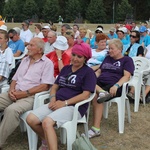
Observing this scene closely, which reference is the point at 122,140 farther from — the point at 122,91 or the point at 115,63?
the point at 115,63

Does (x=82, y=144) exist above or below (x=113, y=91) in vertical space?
below

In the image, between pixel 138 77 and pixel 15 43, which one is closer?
pixel 138 77

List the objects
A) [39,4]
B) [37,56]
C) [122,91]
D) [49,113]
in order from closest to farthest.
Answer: [49,113], [37,56], [122,91], [39,4]

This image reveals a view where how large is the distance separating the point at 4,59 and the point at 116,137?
2.03 m

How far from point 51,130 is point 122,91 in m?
1.47

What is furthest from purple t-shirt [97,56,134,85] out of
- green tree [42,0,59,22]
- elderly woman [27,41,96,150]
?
green tree [42,0,59,22]

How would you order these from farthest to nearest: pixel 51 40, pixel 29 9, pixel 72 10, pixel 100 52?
pixel 72 10 → pixel 29 9 → pixel 51 40 → pixel 100 52

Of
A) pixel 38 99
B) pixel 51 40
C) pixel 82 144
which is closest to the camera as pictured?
pixel 82 144

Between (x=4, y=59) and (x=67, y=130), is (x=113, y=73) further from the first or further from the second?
(x=4, y=59)

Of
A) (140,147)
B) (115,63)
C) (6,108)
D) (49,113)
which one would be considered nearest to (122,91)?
(115,63)

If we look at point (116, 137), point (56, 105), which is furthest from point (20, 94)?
point (116, 137)

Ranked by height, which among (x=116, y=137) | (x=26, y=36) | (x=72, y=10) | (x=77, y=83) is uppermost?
(x=72, y=10)

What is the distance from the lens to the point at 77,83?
344 cm

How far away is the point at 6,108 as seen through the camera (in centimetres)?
346
